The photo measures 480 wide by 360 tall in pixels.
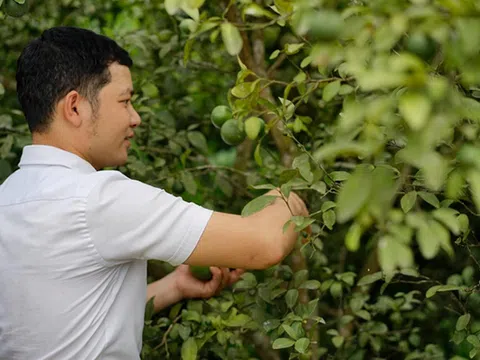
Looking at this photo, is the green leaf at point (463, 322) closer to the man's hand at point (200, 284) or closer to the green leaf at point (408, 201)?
the green leaf at point (408, 201)

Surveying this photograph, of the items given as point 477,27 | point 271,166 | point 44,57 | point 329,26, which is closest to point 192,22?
point 44,57

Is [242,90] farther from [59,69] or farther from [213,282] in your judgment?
[213,282]

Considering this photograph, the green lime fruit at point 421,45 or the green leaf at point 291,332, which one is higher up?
the green lime fruit at point 421,45

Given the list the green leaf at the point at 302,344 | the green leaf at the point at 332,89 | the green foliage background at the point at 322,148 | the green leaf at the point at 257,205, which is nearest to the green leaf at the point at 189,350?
the green foliage background at the point at 322,148

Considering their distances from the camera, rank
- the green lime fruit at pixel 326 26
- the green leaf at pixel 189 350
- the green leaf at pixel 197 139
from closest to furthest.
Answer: the green lime fruit at pixel 326 26
the green leaf at pixel 189 350
the green leaf at pixel 197 139

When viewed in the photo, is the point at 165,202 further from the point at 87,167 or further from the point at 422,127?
the point at 422,127

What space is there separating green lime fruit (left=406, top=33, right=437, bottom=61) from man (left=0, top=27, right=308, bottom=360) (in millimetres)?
726

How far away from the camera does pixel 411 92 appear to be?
912 mm

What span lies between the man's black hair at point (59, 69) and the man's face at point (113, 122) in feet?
0.06

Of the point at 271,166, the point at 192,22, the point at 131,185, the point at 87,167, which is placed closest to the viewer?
the point at 192,22

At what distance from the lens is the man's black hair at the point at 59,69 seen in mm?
1869

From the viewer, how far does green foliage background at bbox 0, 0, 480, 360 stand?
Result: 0.96 m

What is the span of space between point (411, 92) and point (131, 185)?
2.96ft

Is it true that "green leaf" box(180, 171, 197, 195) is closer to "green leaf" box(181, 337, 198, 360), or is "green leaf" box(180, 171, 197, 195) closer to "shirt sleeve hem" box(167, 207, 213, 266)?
"green leaf" box(181, 337, 198, 360)
